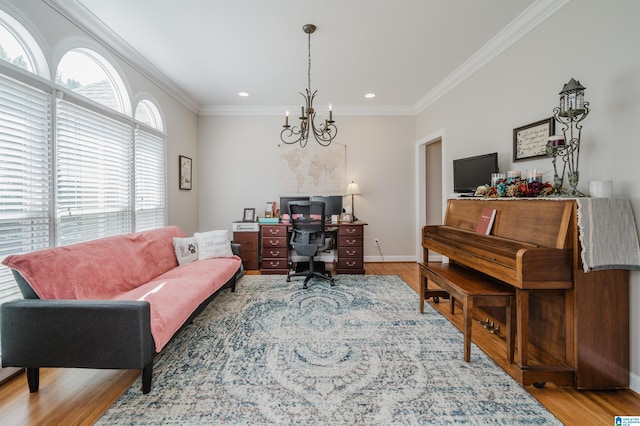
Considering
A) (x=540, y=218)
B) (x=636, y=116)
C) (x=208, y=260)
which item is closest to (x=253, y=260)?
(x=208, y=260)

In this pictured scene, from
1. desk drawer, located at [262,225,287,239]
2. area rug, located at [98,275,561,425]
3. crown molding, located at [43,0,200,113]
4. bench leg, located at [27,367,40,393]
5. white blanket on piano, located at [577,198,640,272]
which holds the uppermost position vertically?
crown molding, located at [43,0,200,113]

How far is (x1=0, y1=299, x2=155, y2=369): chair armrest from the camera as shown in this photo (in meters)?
1.50

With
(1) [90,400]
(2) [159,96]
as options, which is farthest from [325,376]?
(2) [159,96]

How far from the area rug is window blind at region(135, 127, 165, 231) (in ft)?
5.24

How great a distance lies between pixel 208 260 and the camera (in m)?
3.07

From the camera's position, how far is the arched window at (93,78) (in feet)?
7.48

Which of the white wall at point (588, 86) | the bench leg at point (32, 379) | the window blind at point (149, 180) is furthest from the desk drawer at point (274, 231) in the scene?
the white wall at point (588, 86)

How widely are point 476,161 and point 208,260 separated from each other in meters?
3.28

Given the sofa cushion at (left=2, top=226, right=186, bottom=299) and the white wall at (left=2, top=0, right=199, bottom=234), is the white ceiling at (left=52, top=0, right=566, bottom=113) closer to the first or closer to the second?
the white wall at (left=2, top=0, right=199, bottom=234)

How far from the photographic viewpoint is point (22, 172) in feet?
6.01

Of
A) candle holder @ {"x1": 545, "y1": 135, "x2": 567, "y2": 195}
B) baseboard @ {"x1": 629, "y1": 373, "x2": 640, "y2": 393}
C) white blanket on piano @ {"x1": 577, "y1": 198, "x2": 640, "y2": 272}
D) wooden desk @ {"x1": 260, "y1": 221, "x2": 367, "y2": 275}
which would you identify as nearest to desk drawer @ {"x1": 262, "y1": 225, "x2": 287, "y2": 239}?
wooden desk @ {"x1": 260, "y1": 221, "x2": 367, "y2": 275}

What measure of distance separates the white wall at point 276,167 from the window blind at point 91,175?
1.72 metres

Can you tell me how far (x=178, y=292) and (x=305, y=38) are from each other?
2.66 m

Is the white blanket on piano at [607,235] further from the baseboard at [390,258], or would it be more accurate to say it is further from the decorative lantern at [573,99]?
the baseboard at [390,258]
